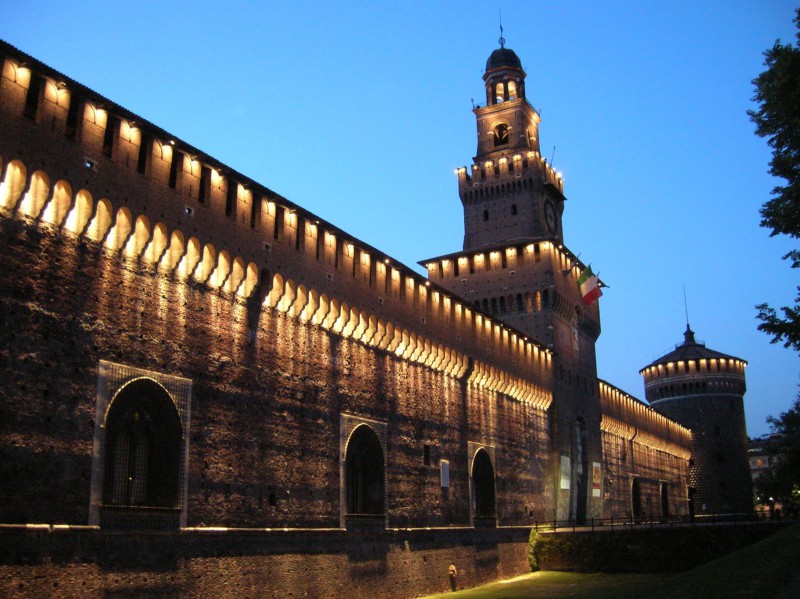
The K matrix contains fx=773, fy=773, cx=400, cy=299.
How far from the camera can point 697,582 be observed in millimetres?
22391

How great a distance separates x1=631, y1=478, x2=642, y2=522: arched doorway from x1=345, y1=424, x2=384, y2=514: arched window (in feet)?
113

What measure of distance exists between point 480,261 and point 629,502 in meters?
22.0

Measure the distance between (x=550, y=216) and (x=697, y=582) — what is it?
30.0m

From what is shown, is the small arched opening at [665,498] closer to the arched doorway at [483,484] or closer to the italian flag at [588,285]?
the italian flag at [588,285]

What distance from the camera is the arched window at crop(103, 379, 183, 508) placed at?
17172 millimetres

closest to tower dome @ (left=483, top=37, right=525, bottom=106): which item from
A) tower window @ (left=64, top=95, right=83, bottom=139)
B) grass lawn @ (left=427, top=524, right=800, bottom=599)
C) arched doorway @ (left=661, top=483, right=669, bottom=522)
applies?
grass lawn @ (left=427, top=524, right=800, bottom=599)

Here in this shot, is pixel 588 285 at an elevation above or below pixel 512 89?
below

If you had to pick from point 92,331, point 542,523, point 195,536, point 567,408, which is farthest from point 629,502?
point 92,331

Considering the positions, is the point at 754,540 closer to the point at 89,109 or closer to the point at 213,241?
the point at 213,241

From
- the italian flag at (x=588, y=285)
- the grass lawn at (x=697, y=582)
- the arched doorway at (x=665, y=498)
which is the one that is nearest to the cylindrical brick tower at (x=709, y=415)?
the arched doorway at (x=665, y=498)

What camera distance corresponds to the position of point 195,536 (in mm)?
18203

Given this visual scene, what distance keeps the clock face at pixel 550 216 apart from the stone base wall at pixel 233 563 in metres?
23.4

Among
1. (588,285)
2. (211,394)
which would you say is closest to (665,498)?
(588,285)

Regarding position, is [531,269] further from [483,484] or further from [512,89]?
[512,89]
